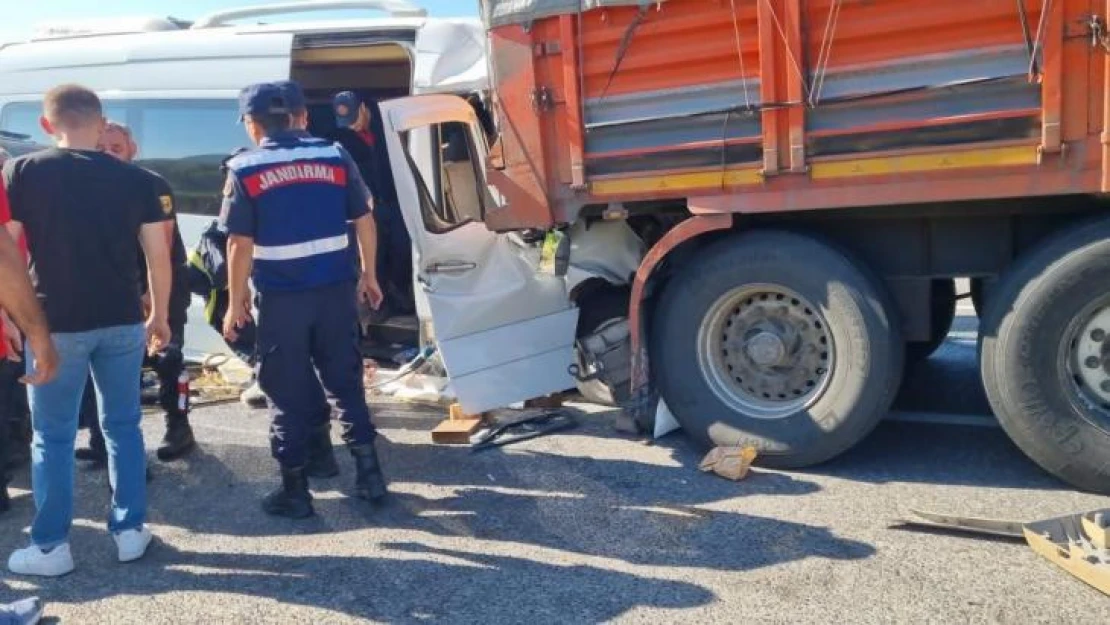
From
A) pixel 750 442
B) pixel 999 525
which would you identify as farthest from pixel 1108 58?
pixel 750 442

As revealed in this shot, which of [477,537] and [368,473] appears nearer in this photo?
[477,537]

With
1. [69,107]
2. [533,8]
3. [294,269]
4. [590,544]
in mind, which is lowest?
[590,544]

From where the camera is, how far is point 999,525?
3.96 meters

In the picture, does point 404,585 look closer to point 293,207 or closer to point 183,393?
point 293,207

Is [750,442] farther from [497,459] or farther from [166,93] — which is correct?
[166,93]

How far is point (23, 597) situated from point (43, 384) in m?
0.82

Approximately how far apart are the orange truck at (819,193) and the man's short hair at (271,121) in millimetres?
1131

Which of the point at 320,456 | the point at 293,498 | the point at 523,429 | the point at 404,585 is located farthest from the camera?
the point at 523,429

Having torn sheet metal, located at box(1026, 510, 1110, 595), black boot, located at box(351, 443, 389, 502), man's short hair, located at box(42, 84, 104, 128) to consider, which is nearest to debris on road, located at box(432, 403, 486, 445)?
black boot, located at box(351, 443, 389, 502)

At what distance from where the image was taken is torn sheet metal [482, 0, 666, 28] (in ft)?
15.3

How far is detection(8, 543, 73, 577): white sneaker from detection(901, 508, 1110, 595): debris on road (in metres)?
3.30

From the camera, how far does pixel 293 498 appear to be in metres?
4.55

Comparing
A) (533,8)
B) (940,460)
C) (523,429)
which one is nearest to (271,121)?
(533,8)

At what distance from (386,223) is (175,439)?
82.9 inches
